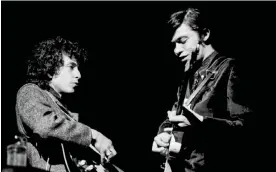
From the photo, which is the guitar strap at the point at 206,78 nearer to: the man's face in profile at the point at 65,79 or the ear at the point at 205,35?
the ear at the point at 205,35

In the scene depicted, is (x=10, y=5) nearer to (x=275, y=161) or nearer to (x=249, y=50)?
(x=249, y=50)

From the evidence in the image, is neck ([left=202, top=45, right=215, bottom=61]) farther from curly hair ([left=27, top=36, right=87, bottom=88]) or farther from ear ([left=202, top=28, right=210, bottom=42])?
curly hair ([left=27, top=36, right=87, bottom=88])

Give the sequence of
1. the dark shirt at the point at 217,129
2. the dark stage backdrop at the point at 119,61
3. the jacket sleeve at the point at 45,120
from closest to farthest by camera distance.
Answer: the dark shirt at the point at 217,129 → the jacket sleeve at the point at 45,120 → the dark stage backdrop at the point at 119,61

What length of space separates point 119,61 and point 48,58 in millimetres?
1036

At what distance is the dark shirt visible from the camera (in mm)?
2453

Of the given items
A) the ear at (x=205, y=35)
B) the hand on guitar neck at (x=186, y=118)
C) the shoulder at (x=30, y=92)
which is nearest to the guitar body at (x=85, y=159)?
the shoulder at (x=30, y=92)

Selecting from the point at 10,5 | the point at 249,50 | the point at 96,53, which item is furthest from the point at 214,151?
the point at 10,5

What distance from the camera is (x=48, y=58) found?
122 inches

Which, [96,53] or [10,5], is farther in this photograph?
[96,53]

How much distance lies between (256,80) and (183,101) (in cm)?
118

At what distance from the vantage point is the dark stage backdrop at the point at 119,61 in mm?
3756

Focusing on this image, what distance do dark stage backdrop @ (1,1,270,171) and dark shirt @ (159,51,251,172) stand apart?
129cm

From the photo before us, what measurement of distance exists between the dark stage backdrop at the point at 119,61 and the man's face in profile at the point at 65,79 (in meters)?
0.81

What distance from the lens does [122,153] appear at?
3904mm
